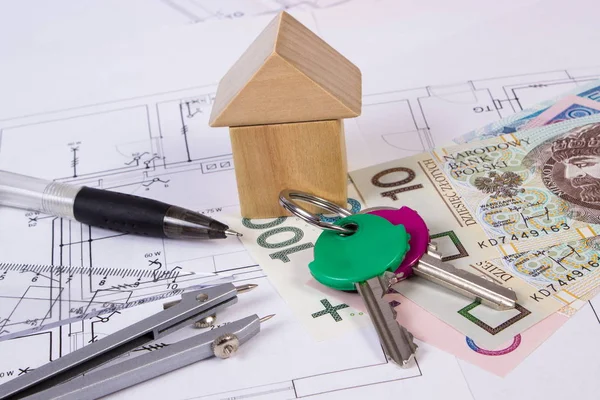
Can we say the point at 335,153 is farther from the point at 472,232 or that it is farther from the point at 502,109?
the point at 502,109

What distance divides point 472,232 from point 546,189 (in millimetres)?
134

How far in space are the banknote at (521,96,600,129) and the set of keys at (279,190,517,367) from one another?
0.32m

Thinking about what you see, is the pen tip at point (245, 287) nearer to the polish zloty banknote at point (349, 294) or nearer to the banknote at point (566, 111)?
the polish zloty banknote at point (349, 294)

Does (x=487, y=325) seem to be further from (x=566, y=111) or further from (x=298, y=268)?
(x=566, y=111)

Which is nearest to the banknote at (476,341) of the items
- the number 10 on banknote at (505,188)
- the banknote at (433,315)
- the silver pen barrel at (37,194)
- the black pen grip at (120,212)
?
the banknote at (433,315)

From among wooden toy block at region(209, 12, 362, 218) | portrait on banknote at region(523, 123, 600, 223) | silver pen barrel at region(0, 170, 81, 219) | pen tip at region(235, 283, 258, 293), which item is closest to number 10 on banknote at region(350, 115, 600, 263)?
portrait on banknote at region(523, 123, 600, 223)

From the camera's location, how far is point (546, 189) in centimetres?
118

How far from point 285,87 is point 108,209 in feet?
0.97

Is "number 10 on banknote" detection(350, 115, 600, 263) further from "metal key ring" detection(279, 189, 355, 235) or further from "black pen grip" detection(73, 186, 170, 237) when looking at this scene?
"black pen grip" detection(73, 186, 170, 237)

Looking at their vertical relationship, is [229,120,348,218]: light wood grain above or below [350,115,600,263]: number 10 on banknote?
above

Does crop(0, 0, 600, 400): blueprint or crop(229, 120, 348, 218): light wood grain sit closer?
crop(0, 0, 600, 400): blueprint

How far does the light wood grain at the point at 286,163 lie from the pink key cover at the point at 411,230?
81 mm

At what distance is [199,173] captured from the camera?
1.32 metres

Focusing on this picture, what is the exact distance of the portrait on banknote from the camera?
1.15 metres
